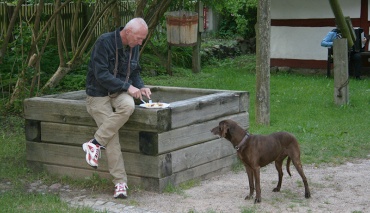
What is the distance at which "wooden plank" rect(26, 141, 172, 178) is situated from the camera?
292 inches

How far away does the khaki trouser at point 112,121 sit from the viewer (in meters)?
7.23

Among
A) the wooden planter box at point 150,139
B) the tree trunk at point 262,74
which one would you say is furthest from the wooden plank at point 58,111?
the tree trunk at point 262,74

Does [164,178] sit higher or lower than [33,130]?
lower

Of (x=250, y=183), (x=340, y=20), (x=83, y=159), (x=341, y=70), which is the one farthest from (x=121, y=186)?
(x=341, y=70)

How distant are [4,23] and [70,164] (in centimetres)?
786

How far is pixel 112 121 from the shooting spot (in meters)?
7.23

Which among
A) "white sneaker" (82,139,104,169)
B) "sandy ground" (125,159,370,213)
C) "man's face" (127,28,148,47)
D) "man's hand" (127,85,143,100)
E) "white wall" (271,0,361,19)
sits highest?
"white wall" (271,0,361,19)

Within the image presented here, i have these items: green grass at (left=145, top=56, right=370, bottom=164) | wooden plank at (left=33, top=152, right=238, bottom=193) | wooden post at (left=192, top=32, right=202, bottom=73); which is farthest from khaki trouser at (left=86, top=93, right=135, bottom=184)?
wooden post at (left=192, top=32, right=202, bottom=73)

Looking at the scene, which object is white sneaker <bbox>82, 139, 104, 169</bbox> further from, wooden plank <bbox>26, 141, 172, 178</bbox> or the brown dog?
the brown dog

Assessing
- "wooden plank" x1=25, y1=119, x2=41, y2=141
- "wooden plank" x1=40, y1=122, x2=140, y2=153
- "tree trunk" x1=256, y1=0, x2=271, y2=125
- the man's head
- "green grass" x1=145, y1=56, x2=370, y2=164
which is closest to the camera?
the man's head

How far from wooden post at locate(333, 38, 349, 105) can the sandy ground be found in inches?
200

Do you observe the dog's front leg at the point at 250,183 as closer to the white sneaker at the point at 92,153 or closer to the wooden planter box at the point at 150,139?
the wooden planter box at the point at 150,139

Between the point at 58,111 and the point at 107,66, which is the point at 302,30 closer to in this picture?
the point at 58,111

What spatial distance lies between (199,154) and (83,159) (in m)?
1.27
